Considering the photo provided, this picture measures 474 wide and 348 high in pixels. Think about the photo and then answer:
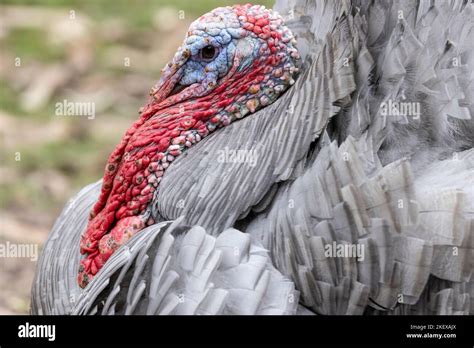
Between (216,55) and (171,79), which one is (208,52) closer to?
(216,55)

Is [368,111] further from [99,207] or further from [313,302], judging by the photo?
[99,207]

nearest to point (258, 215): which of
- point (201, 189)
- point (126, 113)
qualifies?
point (201, 189)
